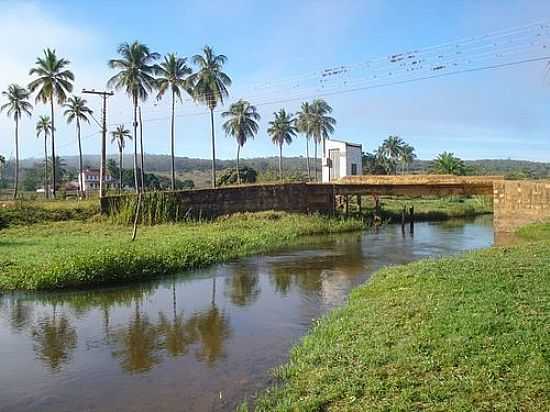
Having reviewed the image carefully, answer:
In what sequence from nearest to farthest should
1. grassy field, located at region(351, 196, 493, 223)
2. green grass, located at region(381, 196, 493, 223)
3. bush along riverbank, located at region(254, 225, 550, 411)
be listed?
bush along riverbank, located at region(254, 225, 550, 411)
grassy field, located at region(351, 196, 493, 223)
green grass, located at region(381, 196, 493, 223)

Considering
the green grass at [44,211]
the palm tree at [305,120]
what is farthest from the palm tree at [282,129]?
the green grass at [44,211]

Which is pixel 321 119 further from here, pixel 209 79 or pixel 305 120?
pixel 209 79

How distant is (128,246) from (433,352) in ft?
64.3

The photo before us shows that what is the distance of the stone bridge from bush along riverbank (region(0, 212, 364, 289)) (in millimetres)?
2709

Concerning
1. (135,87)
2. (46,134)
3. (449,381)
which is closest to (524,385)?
(449,381)

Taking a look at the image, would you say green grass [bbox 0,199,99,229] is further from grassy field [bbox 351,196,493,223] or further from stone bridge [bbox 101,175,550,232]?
grassy field [bbox 351,196,493,223]

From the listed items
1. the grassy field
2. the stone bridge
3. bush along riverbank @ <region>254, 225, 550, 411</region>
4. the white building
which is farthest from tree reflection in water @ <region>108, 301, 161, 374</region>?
the white building

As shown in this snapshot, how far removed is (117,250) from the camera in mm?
24172

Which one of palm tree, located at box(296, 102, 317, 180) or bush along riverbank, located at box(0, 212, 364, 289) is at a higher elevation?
palm tree, located at box(296, 102, 317, 180)

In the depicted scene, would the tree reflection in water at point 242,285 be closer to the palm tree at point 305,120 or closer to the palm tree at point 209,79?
the palm tree at point 209,79

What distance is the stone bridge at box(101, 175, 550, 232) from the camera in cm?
3941

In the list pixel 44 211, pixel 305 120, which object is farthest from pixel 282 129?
pixel 44 211

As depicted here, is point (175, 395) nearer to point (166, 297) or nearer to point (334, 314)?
point (334, 314)

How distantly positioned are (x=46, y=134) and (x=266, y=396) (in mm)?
71193
